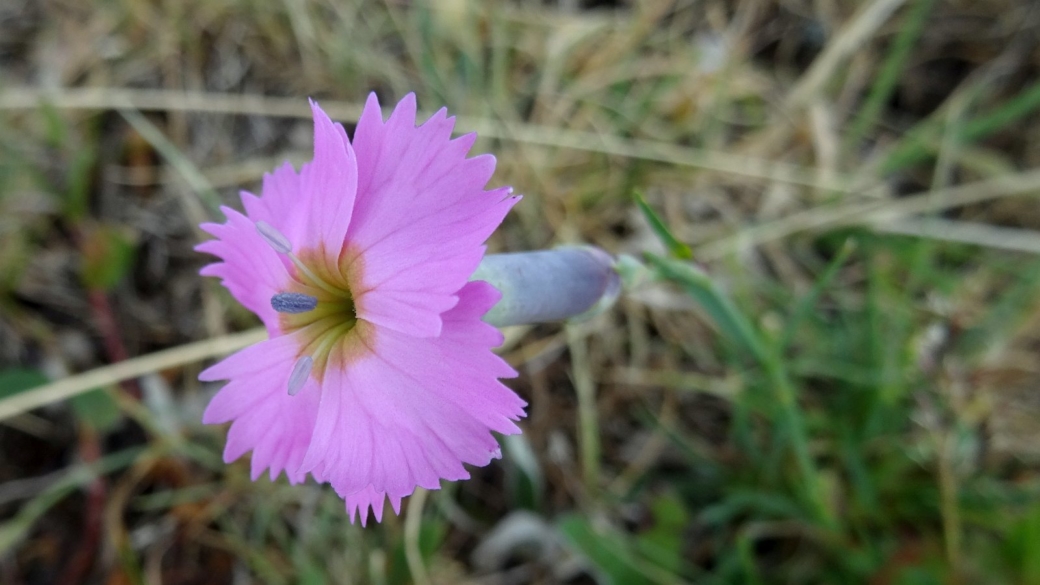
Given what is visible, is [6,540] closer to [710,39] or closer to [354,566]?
[354,566]

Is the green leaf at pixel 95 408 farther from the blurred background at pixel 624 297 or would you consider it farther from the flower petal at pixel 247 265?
the flower petal at pixel 247 265

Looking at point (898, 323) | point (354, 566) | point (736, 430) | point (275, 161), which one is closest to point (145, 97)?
point (275, 161)

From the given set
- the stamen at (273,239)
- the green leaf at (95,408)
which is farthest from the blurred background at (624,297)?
the stamen at (273,239)

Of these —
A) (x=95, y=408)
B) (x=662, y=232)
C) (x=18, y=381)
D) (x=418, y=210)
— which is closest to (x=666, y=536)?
(x=662, y=232)

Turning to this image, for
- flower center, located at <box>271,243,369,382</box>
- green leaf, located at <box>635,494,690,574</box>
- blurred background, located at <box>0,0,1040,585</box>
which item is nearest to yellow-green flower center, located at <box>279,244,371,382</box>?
flower center, located at <box>271,243,369,382</box>

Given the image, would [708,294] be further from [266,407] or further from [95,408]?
[95,408]

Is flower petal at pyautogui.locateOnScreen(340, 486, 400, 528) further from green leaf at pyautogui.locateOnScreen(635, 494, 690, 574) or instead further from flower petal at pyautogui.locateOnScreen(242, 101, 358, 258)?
green leaf at pyautogui.locateOnScreen(635, 494, 690, 574)
